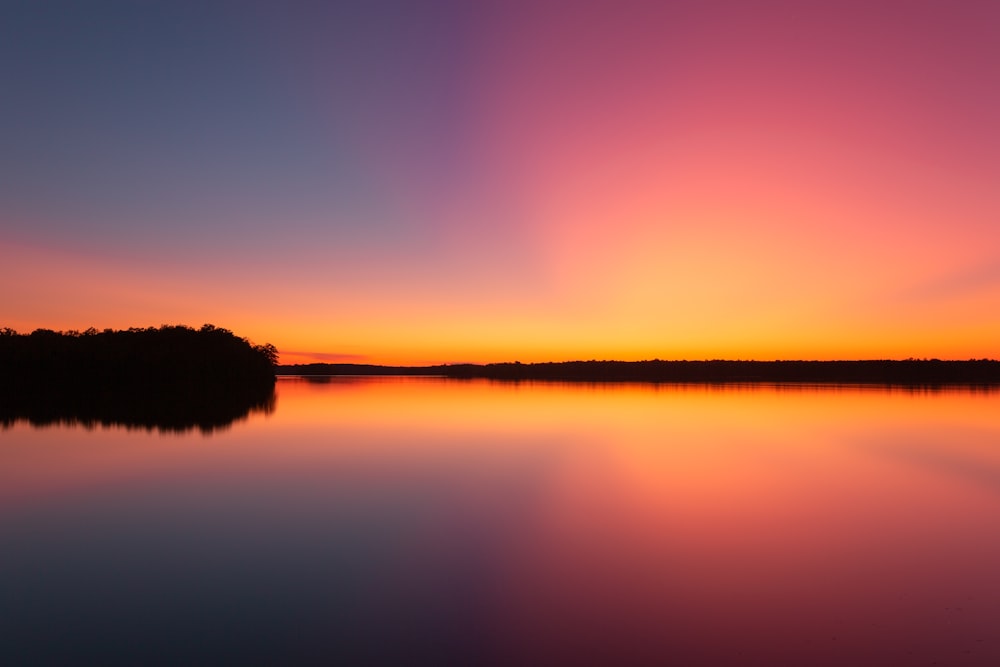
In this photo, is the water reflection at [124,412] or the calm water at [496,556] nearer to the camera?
the calm water at [496,556]

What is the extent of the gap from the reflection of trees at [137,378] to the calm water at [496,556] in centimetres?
1427

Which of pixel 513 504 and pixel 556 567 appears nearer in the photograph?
pixel 556 567

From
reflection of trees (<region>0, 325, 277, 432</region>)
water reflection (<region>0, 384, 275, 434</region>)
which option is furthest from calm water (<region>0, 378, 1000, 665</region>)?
reflection of trees (<region>0, 325, 277, 432</region>)

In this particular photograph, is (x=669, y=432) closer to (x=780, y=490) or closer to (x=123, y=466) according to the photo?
(x=780, y=490)

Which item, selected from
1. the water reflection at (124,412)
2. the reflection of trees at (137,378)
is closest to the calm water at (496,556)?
the water reflection at (124,412)

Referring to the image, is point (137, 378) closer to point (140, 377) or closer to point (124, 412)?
point (140, 377)

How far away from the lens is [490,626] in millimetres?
8406

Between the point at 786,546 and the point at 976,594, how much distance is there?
3266mm

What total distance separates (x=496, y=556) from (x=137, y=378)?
83.6 metres

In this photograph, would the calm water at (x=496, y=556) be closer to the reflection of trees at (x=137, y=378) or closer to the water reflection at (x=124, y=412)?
the water reflection at (x=124, y=412)

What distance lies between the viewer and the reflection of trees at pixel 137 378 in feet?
130

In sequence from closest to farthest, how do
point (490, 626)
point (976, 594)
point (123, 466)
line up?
1. point (490, 626)
2. point (976, 594)
3. point (123, 466)

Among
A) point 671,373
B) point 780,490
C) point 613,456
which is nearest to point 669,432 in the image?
point 613,456

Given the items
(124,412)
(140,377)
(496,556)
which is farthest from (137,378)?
(496,556)
